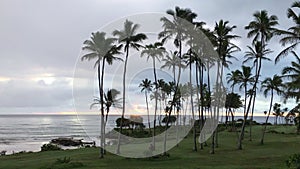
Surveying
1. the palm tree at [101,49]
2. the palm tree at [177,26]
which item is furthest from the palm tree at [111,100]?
the palm tree at [177,26]

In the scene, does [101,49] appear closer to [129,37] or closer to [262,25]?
[129,37]

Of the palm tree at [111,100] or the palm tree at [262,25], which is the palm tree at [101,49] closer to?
the palm tree at [111,100]

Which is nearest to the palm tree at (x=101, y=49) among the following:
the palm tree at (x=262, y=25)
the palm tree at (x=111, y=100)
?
the palm tree at (x=111, y=100)

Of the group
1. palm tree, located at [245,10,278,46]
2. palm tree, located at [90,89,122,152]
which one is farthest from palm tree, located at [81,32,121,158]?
palm tree, located at [245,10,278,46]

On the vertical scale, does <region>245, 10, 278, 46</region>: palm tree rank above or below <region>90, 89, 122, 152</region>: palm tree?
above

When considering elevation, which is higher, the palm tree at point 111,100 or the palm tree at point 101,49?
the palm tree at point 101,49

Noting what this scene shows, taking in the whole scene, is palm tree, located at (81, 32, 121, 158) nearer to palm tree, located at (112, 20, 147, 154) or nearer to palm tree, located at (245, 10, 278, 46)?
Result: palm tree, located at (112, 20, 147, 154)

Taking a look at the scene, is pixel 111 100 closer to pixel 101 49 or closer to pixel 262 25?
pixel 101 49

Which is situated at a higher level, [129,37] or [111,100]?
[129,37]

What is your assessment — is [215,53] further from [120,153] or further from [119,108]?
[120,153]

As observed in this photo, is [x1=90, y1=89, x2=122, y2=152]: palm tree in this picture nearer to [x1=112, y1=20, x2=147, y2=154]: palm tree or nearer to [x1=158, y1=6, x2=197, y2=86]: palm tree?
[x1=112, y1=20, x2=147, y2=154]: palm tree

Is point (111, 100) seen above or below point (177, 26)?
below

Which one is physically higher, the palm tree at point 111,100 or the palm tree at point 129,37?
the palm tree at point 129,37

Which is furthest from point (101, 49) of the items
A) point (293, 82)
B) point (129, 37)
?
point (293, 82)
